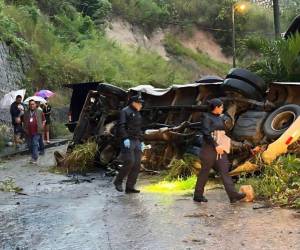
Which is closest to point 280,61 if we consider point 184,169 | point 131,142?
point 184,169

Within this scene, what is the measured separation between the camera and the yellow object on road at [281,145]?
30.8ft

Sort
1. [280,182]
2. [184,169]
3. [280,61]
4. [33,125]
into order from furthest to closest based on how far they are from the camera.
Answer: [33,125]
[280,61]
[184,169]
[280,182]

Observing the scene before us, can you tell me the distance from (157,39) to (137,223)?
44.8 meters

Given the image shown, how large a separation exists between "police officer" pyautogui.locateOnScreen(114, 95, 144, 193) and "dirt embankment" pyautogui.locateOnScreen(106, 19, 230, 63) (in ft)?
105

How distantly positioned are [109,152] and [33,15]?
58.7 ft

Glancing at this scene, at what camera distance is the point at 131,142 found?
9953 millimetres

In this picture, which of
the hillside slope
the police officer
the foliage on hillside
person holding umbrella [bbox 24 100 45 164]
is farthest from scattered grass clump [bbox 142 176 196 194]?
the hillside slope

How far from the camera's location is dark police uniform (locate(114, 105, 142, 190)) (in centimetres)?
989

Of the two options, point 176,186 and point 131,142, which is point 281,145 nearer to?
point 176,186

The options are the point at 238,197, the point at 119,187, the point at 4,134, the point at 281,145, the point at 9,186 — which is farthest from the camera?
the point at 4,134

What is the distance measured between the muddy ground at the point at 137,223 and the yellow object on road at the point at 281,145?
3.16 ft

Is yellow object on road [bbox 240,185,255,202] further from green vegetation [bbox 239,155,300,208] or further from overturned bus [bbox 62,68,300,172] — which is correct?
overturned bus [bbox 62,68,300,172]

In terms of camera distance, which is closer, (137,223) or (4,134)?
(137,223)

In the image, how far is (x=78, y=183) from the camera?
1162cm
